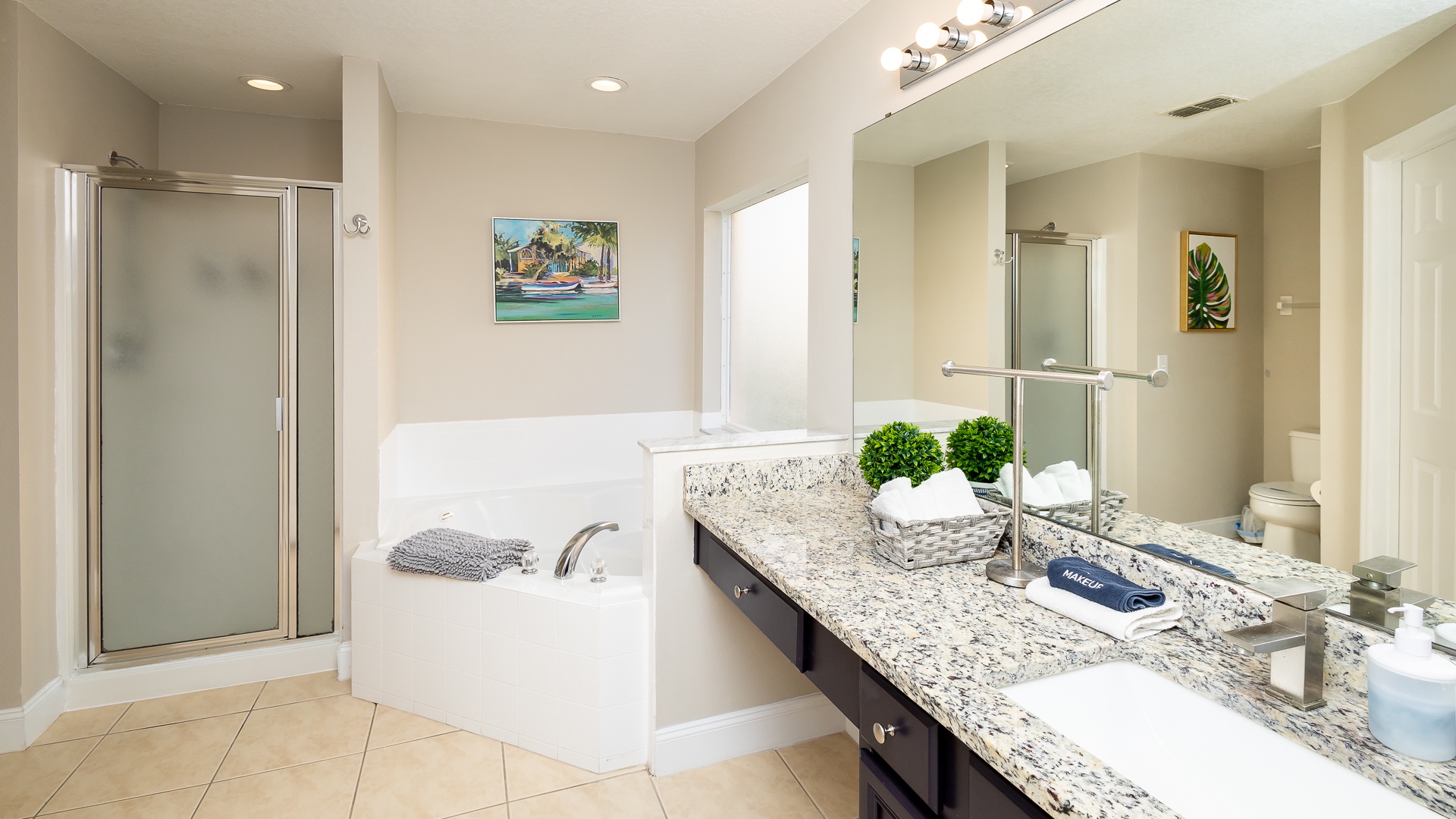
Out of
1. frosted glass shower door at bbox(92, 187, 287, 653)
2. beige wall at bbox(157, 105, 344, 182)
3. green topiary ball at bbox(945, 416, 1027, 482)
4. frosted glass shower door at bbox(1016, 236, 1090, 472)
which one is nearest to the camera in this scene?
frosted glass shower door at bbox(1016, 236, 1090, 472)

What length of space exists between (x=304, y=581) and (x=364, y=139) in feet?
5.44

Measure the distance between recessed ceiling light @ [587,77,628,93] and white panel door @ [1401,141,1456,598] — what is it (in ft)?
8.09

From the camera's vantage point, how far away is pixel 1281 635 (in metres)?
0.94

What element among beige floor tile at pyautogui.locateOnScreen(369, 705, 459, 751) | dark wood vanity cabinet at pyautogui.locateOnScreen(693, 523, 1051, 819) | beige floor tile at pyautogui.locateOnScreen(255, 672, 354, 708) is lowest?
beige floor tile at pyautogui.locateOnScreen(369, 705, 459, 751)

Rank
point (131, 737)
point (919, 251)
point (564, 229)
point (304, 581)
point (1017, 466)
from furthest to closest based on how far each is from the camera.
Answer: point (564, 229) → point (304, 581) → point (131, 737) → point (919, 251) → point (1017, 466)

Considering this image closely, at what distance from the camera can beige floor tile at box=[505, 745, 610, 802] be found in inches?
80.4

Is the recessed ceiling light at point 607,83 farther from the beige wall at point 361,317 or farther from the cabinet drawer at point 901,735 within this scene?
the cabinet drawer at point 901,735

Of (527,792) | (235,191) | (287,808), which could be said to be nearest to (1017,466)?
(527,792)

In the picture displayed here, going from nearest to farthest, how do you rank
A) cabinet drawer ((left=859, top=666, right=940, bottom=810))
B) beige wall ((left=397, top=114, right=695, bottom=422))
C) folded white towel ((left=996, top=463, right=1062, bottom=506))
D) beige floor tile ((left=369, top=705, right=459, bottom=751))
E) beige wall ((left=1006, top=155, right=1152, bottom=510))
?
cabinet drawer ((left=859, top=666, right=940, bottom=810)) → beige wall ((left=1006, top=155, right=1152, bottom=510)) → folded white towel ((left=996, top=463, right=1062, bottom=506)) → beige floor tile ((left=369, top=705, right=459, bottom=751)) → beige wall ((left=397, top=114, right=695, bottom=422))

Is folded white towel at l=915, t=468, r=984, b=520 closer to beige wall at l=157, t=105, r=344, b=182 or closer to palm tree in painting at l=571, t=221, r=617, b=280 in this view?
palm tree in painting at l=571, t=221, r=617, b=280

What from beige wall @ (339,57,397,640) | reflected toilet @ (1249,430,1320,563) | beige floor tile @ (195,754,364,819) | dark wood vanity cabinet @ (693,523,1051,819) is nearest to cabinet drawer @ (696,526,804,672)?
dark wood vanity cabinet @ (693,523,1051,819)

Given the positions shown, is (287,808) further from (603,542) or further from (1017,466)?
(1017,466)

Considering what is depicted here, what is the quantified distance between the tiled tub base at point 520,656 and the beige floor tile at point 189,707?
52 centimetres

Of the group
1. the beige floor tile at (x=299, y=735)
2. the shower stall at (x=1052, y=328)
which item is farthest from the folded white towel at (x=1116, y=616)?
the beige floor tile at (x=299, y=735)
